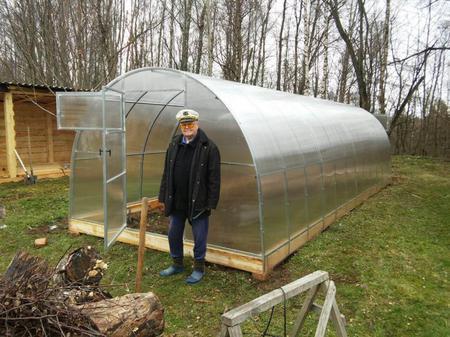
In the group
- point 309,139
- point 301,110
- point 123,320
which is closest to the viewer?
point 123,320

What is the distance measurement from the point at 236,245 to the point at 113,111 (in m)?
2.41

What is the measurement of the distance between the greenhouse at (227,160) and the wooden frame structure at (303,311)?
2.02m

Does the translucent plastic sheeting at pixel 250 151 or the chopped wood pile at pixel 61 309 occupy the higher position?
the translucent plastic sheeting at pixel 250 151

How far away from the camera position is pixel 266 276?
489 centimetres

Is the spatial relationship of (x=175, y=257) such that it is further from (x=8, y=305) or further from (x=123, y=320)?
(x=8, y=305)

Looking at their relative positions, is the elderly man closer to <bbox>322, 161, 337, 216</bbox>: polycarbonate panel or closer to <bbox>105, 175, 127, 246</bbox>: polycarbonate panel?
<bbox>105, 175, 127, 246</bbox>: polycarbonate panel

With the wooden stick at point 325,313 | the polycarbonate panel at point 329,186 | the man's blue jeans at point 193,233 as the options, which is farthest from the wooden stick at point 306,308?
the polycarbonate panel at point 329,186

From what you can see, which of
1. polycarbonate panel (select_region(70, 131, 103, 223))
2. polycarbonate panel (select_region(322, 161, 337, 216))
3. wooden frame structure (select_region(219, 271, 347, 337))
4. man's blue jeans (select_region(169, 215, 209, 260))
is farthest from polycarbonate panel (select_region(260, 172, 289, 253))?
polycarbonate panel (select_region(70, 131, 103, 223))

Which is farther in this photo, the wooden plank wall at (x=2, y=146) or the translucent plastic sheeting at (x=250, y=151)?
the wooden plank wall at (x=2, y=146)

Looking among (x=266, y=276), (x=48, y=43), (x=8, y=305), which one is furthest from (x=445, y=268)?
(x=48, y=43)

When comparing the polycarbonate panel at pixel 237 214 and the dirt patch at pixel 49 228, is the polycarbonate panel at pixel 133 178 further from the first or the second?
the polycarbonate panel at pixel 237 214

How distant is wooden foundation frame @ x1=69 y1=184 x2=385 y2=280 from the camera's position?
4.91 m

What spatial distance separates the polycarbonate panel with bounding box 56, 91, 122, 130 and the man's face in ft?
3.43

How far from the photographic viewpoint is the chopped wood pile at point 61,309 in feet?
7.66
